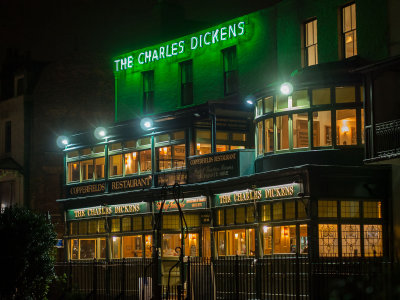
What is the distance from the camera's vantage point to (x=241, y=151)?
27453 mm

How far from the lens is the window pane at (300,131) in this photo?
81.8 feet

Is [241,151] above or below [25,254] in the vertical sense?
above

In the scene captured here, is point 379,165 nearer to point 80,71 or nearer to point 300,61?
point 300,61

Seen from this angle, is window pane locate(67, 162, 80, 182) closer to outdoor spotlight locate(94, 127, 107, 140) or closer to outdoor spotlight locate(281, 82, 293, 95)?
outdoor spotlight locate(94, 127, 107, 140)

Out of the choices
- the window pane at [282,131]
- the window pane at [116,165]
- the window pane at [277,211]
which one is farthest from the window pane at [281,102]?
the window pane at [116,165]

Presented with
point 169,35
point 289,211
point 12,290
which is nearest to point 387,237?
point 289,211

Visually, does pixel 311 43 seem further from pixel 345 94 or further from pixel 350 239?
pixel 350 239

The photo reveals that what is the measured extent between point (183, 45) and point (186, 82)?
1.86 metres

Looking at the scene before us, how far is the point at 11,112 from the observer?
144ft

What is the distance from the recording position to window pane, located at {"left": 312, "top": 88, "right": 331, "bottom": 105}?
24.5m

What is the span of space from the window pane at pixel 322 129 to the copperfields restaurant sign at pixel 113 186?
10.4 meters

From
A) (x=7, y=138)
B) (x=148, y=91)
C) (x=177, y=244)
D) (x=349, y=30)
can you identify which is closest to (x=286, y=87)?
(x=349, y=30)

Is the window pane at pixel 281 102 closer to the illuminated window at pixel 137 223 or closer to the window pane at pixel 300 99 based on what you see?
Result: the window pane at pixel 300 99

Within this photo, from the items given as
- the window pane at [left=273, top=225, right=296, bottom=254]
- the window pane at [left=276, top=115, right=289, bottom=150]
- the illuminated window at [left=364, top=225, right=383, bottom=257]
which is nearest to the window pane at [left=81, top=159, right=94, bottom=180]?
the window pane at [left=276, top=115, right=289, bottom=150]
